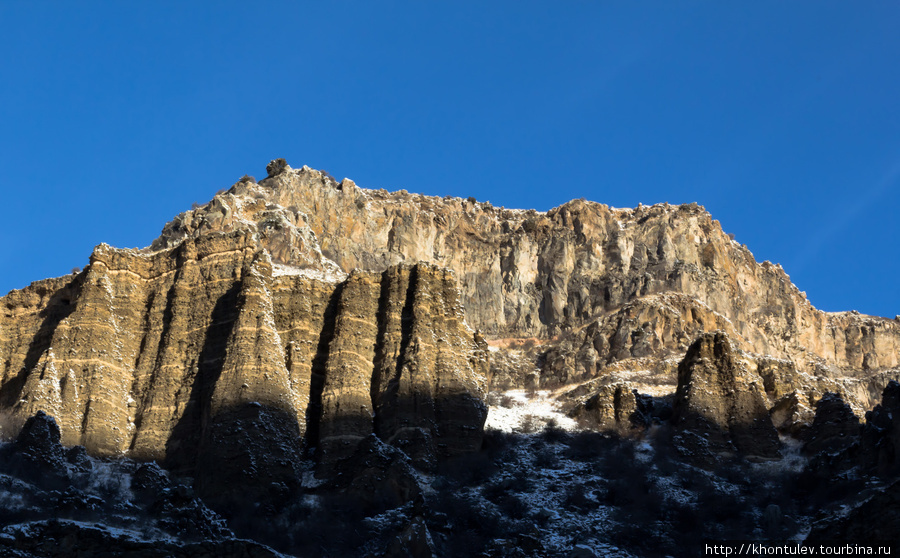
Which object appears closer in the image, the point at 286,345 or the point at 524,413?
the point at 286,345

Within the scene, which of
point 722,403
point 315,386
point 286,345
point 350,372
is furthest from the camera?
point 722,403

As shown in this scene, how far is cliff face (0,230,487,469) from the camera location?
2552 inches

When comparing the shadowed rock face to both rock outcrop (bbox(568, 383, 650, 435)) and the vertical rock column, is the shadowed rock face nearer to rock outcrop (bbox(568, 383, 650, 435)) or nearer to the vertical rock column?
rock outcrop (bbox(568, 383, 650, 435))

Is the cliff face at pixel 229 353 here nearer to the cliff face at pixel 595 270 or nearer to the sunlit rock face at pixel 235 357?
the sunlit rock face at pixel 235 357

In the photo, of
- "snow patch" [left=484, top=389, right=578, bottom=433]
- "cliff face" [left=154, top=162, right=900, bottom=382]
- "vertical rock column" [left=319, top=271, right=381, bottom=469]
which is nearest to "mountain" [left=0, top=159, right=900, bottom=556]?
"vertical rock column" [left=319, top=271, right=381, bottom=469]

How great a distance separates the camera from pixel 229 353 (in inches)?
2576

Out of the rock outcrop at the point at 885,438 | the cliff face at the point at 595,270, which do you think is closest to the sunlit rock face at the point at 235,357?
the rock outcrop at the point at 885,438

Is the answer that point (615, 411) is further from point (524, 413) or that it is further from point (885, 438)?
point (885, 438)

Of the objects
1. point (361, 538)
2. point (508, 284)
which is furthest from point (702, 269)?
point (361, 538)

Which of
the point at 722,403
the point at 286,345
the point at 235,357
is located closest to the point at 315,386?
the point at 286,345

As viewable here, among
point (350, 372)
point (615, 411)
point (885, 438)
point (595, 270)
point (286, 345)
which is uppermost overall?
point (595, 270)

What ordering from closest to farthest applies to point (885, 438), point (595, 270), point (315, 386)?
point (885, 438) < point (315, 386) < point (595, 270)

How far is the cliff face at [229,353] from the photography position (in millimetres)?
64812

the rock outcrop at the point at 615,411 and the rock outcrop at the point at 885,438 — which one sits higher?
the rock outcrop at the point at 615,411
